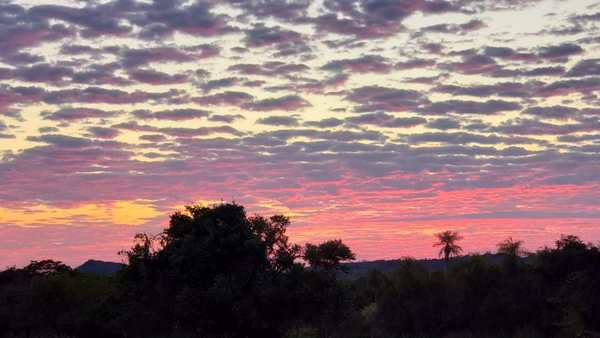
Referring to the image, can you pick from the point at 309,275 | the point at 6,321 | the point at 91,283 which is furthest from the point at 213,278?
the point at 6,321

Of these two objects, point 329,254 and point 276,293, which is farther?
point 329,254

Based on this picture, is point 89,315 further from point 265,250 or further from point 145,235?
point 265,250

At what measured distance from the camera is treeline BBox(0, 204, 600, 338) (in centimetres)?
4084

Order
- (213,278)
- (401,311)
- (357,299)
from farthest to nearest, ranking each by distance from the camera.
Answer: (401,311)
(357,299)
(213,278)

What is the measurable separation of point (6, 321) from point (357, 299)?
26.7 m

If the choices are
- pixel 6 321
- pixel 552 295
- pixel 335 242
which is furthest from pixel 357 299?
pixel 6 321

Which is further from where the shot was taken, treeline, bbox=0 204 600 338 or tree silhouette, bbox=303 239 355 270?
tree silhouette, bbox=303 239 355 270

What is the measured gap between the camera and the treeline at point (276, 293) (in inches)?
1608

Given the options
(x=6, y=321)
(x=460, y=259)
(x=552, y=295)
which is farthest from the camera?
(x=460, y=259)

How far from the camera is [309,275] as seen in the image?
1663 inches

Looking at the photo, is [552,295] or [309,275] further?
[552,295]

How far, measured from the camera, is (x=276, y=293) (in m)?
40.0

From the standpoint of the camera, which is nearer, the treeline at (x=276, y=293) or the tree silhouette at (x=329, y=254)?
the treeline at (x=276, y=293)

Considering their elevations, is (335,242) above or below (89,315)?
above
